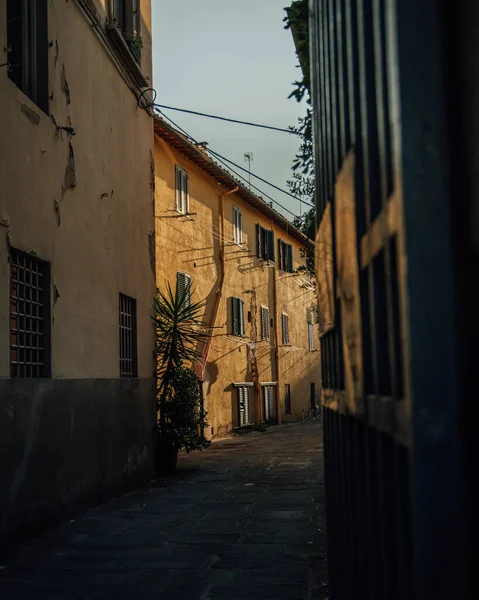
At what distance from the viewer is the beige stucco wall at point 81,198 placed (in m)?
8.05

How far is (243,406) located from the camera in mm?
24109

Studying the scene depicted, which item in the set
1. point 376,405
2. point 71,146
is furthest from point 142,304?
point 376,405

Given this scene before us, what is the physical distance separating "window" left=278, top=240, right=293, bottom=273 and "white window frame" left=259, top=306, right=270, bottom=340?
2.55 meters

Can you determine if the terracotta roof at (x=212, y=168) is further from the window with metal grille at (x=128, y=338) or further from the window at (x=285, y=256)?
the window with metal grille at (x=128, y=338)

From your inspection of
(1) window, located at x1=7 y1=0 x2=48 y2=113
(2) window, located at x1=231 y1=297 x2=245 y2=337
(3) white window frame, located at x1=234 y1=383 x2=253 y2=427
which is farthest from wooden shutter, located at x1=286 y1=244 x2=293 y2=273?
(1) window, located at x1=7 y1=0 x2=48 y2=113

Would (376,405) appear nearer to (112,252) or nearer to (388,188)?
(388,188)

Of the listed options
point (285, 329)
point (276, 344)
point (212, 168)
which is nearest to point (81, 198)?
point (212, 168)

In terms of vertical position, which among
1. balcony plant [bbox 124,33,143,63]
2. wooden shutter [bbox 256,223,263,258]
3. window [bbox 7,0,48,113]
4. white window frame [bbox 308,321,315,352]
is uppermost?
balcony plant [bbox 124,33,143,63]

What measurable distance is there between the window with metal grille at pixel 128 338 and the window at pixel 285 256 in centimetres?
1773

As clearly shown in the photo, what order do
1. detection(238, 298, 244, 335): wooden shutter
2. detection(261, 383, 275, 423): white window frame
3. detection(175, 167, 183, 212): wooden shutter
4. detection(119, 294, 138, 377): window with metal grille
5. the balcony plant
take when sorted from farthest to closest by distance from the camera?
detection(261, 383, 275, 423): white window frame < detection(238, 298, 244, 335): wooden shutter < detection(175, 167, 183, 212): wooden shutter < the balcony plant < detection(119, 294, 138, 377): window with metal grille

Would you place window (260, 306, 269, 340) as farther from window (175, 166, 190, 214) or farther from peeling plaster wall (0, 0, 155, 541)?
peeling plaster wall (0, 0, 155, 541)

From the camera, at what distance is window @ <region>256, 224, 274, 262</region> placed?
88.2ft

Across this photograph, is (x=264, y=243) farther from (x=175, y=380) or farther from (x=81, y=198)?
(x=81, y=198)

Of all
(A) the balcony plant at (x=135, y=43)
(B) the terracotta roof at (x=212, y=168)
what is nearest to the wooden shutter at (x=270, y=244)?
(B) the terracotta roof at (x=212, y=168)
